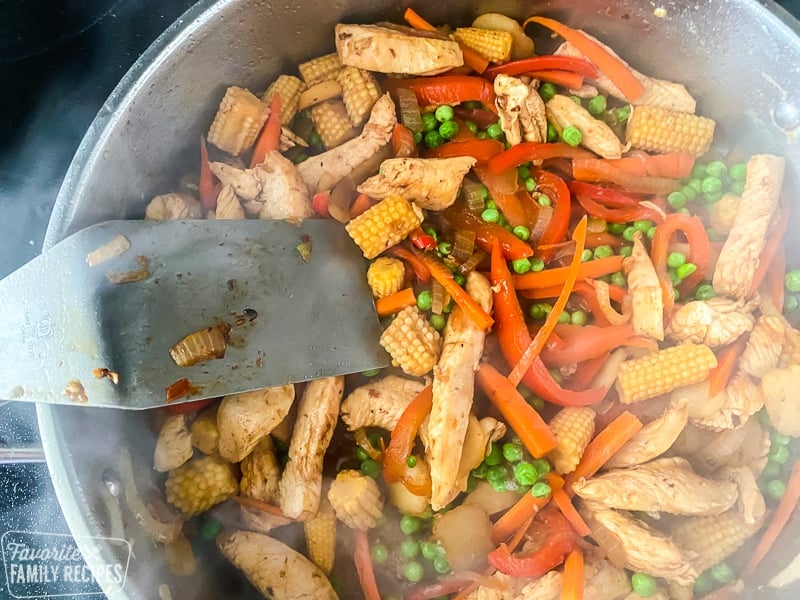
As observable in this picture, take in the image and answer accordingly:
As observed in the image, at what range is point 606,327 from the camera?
3158mm

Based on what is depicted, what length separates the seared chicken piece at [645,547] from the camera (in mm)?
2928

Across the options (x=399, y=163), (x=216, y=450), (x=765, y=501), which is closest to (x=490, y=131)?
(x=399, y=163)

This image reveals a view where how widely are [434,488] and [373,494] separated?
0.33m

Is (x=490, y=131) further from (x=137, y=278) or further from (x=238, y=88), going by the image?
(x=137, y=278)

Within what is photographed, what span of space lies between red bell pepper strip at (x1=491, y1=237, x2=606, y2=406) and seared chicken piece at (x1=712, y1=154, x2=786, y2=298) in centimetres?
84

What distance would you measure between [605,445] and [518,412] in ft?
1.49

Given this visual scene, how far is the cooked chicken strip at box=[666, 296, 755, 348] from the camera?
3109 mm

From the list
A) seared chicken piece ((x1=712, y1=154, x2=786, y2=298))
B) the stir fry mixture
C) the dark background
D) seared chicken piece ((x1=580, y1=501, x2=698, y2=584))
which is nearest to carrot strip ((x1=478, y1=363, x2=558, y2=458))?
the stir fry mixture

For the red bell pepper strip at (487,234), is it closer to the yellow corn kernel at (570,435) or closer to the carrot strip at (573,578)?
the yellow corn kernel at (570,435)

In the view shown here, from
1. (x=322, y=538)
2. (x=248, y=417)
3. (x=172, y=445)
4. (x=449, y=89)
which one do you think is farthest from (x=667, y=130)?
(x=172, y=445)

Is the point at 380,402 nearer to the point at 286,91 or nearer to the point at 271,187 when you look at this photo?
the point at 271,187

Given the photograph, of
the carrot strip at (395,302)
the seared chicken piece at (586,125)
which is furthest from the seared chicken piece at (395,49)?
the carrot strip at (395,302)

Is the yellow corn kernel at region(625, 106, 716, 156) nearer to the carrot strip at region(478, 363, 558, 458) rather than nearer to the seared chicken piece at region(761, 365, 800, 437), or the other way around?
the seared chicken piece at region(761, 365, 800, 437)

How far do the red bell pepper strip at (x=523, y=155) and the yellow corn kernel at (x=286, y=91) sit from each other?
1016 mm
